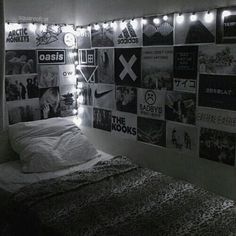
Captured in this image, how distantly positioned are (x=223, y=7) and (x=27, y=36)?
1.81m

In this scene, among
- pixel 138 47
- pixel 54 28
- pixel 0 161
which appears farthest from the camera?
pixel 54 28

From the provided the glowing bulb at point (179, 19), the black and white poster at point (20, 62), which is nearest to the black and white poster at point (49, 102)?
the black and white poster at point (20, 62)

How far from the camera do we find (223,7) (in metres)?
2.35

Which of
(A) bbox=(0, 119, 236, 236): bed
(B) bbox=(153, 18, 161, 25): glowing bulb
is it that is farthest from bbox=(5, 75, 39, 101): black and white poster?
(B) bbox=(153, 18, 161, 25): glowing bulb

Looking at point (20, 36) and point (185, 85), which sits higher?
point (20, 36)

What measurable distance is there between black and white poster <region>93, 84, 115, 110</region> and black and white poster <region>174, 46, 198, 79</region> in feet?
2.60

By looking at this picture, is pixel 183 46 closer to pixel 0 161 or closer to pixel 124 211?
pixel 124 211

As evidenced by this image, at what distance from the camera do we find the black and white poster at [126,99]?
10.2 ft

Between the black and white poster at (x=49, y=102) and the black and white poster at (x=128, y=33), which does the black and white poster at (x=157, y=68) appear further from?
the black and white poster at (x=49, y=102)

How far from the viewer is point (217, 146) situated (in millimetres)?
2525

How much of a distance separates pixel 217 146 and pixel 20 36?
2.01 meters

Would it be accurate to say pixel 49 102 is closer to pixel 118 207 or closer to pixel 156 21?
pixel 156 21

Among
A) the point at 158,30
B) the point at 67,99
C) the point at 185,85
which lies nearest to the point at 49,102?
the point at 67,99

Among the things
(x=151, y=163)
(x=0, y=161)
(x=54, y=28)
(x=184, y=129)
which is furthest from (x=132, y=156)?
(x=54, y=28)
